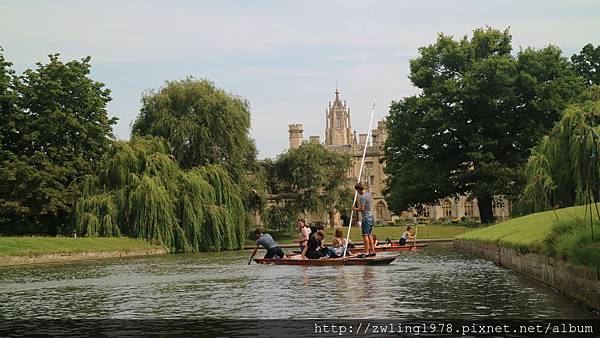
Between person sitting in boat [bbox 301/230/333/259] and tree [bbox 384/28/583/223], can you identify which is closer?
person sitting in boat [bbox 301/230/333/259]

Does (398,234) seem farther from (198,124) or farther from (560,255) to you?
(560,255)

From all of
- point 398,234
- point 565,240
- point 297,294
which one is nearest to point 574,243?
point 565,240

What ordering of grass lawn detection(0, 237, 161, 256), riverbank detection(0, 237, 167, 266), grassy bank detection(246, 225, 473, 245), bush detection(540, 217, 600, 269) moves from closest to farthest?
bush detection(540, 217, 600, 269)
riverbank detection(0, 237, 167, 266)
grass lawn detection(0, 237, 161, 256)
grassy bank detection(246, 225, 473, 245)

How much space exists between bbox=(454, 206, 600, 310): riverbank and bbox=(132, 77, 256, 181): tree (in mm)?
31351

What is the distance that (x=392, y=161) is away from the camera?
68.6 meters

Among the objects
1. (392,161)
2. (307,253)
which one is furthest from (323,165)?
(307,253)

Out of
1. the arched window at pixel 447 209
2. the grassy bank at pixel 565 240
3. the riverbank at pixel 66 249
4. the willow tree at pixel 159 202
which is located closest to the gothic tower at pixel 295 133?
the arched window at pixel 447 209

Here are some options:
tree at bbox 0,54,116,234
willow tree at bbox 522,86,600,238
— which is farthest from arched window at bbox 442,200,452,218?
willow tree at bbox 522,86,600,238

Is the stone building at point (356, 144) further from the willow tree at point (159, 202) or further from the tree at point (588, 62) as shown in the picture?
the willow tree at point (159, 202)

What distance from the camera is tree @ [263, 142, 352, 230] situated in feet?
254

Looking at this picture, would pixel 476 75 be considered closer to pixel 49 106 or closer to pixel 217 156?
Answer: pixel 217 156

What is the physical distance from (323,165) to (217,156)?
84.3ft

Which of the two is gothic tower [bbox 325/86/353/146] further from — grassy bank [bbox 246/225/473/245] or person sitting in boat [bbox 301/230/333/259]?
person sitting in boat [bbox 301/230/333/259]

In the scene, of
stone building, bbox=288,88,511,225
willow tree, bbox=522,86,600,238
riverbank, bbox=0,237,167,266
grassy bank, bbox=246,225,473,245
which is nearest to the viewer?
willow tree, bbox=522,86,600,238
